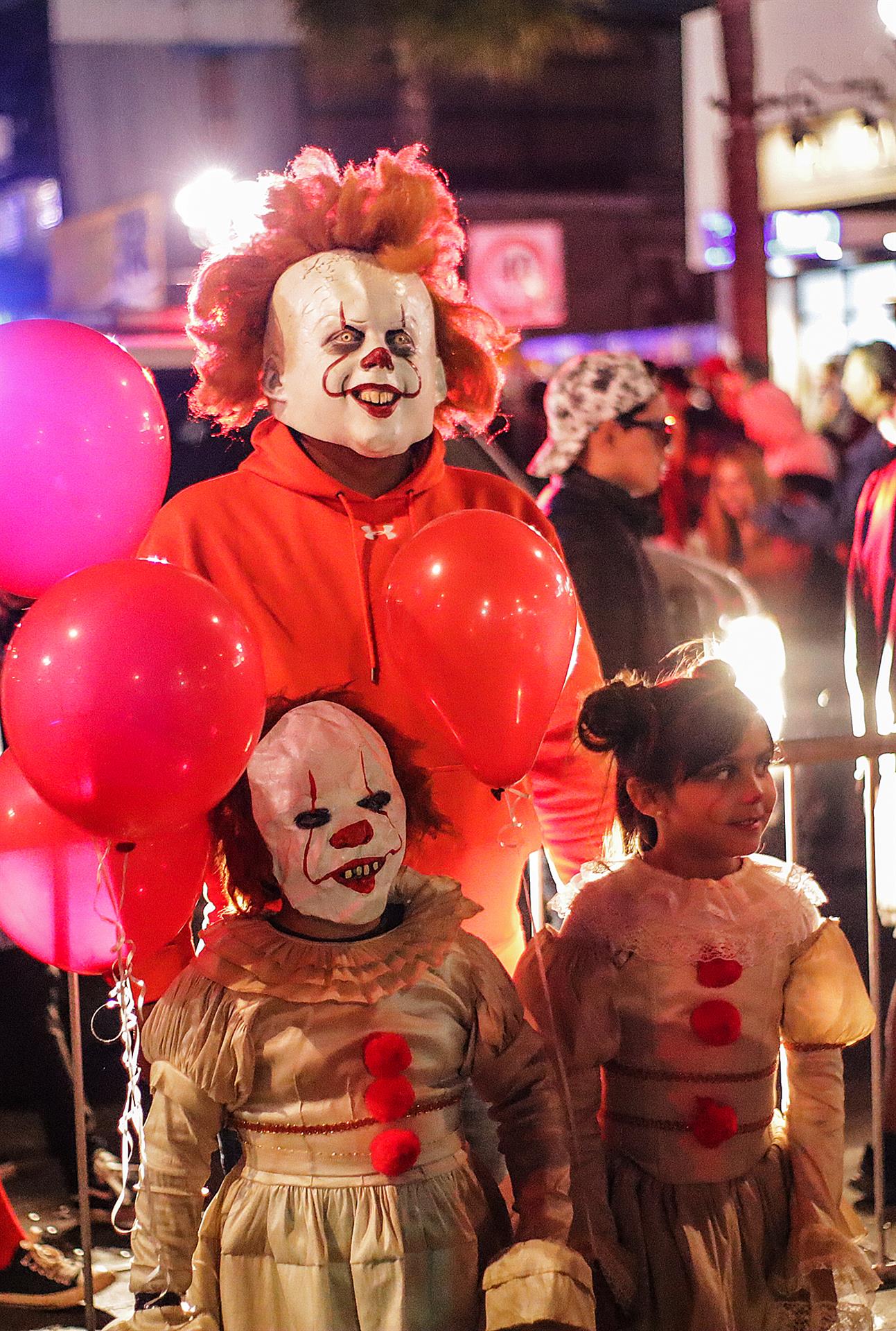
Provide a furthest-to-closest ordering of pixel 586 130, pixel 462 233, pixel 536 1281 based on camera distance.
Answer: pixel 586 130, pixel 462 233, pixel 536 1281

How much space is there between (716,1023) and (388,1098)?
567mm

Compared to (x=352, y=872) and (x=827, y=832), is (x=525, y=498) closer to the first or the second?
(x=352, y=872)

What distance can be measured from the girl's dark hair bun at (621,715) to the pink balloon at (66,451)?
2.73 ft

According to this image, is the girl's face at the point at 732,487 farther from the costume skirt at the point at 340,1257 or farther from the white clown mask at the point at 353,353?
the costume skirt at the point at 340,1257

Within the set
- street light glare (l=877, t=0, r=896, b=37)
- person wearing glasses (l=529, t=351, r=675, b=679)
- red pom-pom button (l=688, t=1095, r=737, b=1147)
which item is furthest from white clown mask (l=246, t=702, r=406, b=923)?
street light glare (l=877, t=0, r=896, b=37)

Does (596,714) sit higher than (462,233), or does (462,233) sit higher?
(462,233)

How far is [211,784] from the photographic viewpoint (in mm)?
2191

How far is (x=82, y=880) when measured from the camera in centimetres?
245

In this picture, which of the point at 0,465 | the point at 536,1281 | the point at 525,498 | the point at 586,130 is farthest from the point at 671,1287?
the point at 586,130

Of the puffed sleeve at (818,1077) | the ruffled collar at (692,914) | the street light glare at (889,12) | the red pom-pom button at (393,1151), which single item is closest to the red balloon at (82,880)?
the red pom-pom button at (393,1151)

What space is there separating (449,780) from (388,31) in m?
17.8

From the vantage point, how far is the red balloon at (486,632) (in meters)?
2.42

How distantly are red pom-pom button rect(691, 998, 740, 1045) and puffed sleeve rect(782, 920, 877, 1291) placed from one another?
0.11 m

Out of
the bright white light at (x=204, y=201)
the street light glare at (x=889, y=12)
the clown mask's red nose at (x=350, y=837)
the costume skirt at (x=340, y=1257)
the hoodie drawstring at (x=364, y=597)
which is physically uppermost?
the street light glare at (x=889, y=12)
